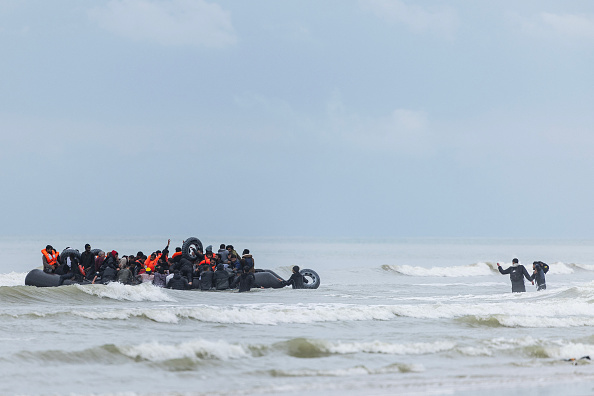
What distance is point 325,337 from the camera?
13.0 metres

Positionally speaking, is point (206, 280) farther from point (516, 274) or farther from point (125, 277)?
point (516, 274)

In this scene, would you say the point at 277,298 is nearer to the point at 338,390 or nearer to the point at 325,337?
the point at 325,337

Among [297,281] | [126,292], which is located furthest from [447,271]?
[126,292]

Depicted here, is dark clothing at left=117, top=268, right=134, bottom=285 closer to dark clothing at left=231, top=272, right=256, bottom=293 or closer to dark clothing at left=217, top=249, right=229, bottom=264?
dark clothing at left=231, top=272, right=256, bottom=293

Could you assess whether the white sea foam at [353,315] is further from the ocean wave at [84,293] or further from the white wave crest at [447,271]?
the white wave crest at [447,271]

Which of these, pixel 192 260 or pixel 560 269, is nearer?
pixel 192 260

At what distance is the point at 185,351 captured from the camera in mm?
10938

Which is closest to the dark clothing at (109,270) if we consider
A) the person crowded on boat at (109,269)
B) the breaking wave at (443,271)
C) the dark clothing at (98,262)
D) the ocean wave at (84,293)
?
the person crowded on boat at (109,269)

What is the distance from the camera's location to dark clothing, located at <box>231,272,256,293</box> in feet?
76.1

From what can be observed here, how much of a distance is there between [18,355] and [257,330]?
Answer: 451cm

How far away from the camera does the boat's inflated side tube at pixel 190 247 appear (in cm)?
2394

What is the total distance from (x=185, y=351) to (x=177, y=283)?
1187 centimetres

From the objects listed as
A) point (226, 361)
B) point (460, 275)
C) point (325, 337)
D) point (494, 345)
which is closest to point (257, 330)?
point (325, 337)

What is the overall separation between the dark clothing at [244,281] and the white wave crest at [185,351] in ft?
38.9
